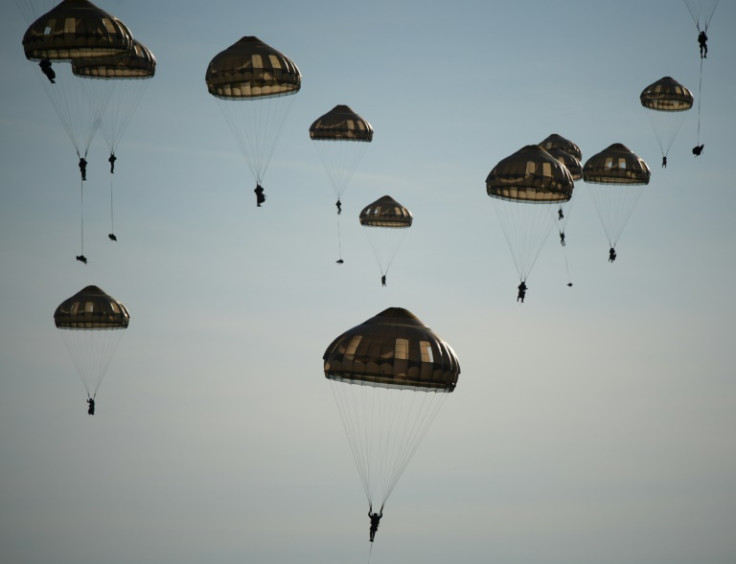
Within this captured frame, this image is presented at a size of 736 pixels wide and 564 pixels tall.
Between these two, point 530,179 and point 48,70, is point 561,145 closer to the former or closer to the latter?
point 530,179

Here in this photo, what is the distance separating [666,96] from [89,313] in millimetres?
38495

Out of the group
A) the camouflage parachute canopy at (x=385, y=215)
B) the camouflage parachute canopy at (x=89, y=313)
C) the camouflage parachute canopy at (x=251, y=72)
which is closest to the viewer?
the camouflage parachute canopy at (x=251, y=72)

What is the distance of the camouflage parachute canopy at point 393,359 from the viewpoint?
151ft

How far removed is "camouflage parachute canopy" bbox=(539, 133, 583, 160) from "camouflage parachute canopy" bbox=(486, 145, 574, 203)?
1967cm

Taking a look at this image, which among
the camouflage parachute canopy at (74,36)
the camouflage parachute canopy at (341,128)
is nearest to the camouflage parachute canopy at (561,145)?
the camouflage parachute canopy at (341,128)

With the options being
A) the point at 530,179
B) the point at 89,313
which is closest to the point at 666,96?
the point at 530,179

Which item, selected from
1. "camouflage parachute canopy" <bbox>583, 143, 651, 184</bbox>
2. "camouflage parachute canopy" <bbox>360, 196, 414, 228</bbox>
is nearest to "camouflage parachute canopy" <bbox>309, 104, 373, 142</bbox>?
"camouflage parachute canopy" <bbox>360, 196, 414, 228</bbox>

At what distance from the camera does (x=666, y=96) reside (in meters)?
77.8

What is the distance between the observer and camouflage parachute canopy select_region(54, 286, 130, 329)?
224ft

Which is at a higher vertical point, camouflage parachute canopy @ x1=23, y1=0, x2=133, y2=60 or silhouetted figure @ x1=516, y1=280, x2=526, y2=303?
camouflage parachute canopy @ x1=23, y1=0, x2=133, y2=60

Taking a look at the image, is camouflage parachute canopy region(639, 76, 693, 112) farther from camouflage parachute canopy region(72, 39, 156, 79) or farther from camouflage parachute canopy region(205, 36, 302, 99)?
Answer: camouflage parachute canopy region(72, 39, 156, 79)

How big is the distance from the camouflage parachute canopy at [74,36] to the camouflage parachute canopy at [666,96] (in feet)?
123

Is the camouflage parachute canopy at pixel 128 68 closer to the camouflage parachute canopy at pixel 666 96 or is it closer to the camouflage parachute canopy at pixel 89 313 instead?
the camouflage parachute canopy at pixel 89 313

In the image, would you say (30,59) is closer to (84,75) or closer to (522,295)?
(84,75)
